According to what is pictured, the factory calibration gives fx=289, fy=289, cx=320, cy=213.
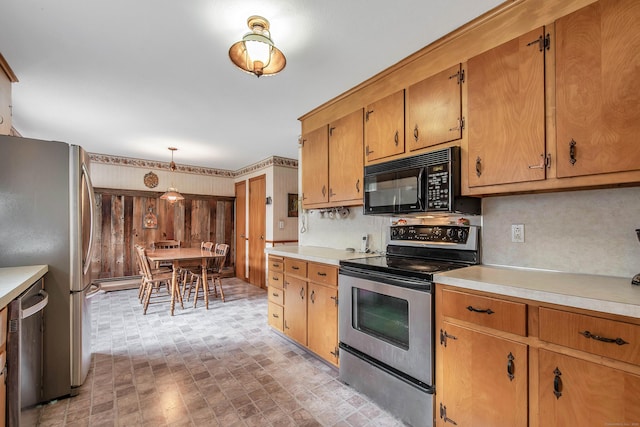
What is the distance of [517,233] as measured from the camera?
182 centimetres

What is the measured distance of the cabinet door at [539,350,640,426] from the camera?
1062 millimetres

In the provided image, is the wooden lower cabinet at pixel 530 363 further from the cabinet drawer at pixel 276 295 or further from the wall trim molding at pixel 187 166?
the wall trim molding at pixel 187 166

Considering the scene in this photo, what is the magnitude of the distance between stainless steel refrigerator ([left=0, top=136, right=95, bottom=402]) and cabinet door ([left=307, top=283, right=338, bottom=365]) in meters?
1.73

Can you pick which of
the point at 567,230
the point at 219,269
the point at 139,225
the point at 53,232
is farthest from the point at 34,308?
the point at 139,225

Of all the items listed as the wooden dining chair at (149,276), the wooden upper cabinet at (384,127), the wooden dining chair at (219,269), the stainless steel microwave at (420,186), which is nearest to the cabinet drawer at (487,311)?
the stainless steel microwave at (420,186)

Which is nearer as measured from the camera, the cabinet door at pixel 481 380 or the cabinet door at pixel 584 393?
the cabinet door at pixel 584 393

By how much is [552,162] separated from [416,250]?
3.54 feet

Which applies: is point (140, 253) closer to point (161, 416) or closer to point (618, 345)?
point (161, 416)

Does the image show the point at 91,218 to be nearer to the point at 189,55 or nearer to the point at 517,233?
the point at 189,55

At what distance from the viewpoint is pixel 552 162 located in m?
1.50

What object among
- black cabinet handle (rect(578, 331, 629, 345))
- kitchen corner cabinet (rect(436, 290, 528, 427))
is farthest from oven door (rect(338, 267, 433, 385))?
black cabinet handle (rect(578, 331, 629, 345))

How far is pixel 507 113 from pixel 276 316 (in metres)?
2.68

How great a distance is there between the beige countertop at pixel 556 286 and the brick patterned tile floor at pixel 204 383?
1033 mm

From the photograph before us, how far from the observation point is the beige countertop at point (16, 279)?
1.26 metres
